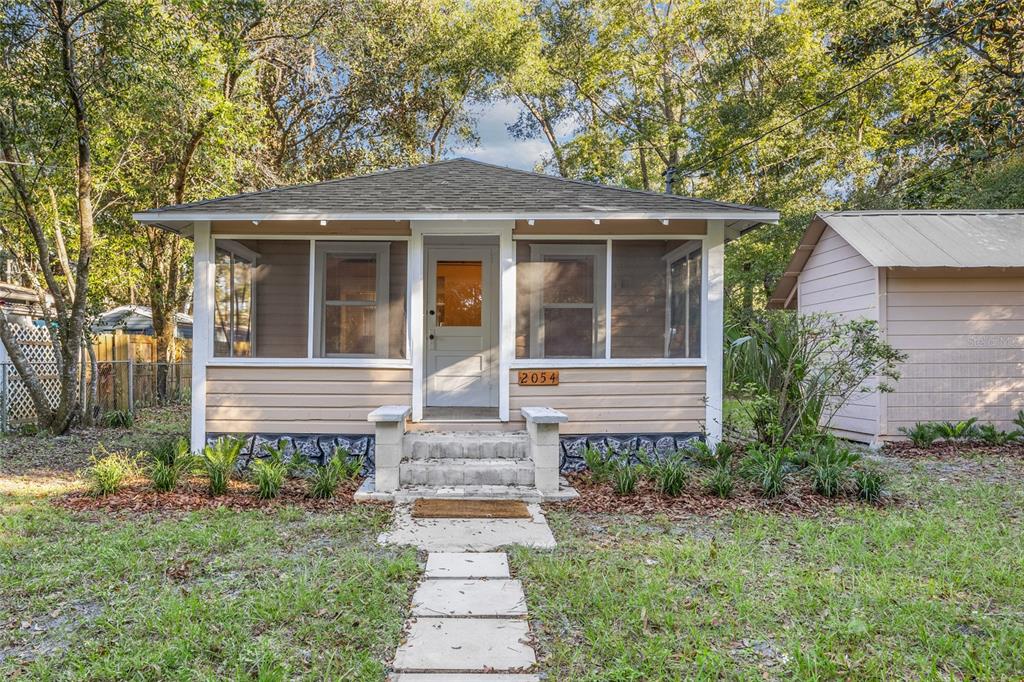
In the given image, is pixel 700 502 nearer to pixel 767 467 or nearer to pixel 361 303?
pixel 767 467

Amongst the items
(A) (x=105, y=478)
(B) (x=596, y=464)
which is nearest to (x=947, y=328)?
(B) (x=596, y=464)

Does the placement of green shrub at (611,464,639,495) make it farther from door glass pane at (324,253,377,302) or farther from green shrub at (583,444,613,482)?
door glass pane at (324,253,377,302)

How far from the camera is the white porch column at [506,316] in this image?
20.6 feet

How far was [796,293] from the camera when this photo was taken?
1010 cm

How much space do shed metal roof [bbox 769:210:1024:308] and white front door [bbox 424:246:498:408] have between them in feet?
15.7

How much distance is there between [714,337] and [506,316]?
2.23 m

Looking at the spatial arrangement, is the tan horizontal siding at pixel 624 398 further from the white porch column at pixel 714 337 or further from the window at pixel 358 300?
the window at pixel 358 300

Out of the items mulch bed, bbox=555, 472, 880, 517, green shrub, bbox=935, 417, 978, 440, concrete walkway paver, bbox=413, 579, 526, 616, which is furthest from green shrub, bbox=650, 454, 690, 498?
green shrub, bbox=935, 417, 978, 440

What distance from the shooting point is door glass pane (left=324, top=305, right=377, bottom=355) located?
6.36 meters

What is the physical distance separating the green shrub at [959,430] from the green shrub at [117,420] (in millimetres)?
11217

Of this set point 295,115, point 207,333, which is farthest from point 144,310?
point 207,333

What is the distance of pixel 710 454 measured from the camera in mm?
6102

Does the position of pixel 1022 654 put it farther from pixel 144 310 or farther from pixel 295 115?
pixel 144 310

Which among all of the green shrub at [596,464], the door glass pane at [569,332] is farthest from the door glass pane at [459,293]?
the green shrub at [596,464]
